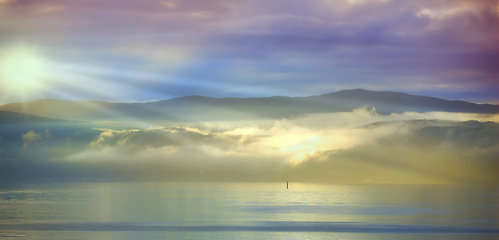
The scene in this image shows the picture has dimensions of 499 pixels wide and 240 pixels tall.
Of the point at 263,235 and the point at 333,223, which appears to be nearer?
the point at 263,235

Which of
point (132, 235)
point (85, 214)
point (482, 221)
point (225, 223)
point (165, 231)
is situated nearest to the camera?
point (132, 235)

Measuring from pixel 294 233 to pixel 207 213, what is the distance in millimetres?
48478

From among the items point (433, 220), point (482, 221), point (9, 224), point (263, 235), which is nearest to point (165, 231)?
point (263, 235)

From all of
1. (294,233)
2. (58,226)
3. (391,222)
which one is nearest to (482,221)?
(391,222)

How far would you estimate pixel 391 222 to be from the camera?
427 feet

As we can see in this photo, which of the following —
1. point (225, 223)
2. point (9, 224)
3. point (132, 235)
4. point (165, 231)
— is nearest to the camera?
point (132, 235)

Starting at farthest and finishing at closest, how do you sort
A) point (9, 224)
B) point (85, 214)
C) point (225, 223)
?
point (85, 214), point (225, 223), point (9, 224)

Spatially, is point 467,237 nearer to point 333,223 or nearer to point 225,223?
point 333,223

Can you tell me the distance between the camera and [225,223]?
12506 cm

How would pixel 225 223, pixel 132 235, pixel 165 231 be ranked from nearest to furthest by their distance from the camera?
pixel 132 235
pixel 165 231
pixel 225 223

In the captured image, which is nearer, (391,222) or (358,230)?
(358,230)

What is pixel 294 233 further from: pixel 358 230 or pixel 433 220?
pixel 433 220

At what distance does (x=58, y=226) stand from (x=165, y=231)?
21292mm

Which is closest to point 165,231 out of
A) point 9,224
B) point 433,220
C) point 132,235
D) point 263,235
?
point 132,235
